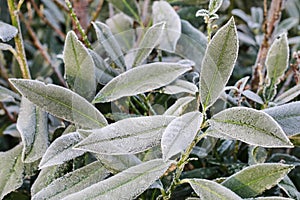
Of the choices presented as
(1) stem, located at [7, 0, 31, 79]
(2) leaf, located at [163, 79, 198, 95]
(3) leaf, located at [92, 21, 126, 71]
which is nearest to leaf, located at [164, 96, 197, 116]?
(2) leaf, located at [163, 79, 198, 95]

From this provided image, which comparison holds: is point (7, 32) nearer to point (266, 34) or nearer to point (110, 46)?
point (110, 46)

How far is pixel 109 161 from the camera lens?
23.2 inches

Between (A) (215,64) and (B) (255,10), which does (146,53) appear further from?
(B) (255,10)

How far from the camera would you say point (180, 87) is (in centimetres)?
67

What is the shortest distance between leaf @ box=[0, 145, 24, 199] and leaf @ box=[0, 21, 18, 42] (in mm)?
147

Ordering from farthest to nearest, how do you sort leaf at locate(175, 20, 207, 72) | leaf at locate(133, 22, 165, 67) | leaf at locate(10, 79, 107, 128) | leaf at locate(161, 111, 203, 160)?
leaf at locate(175, 20, 207, 72) < leaf at locate(133, 22, 165, 67) < leaf at locate(10, 79, 107, 128) < leaf at locate(161, 111, 203, 160)

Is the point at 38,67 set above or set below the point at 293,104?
below

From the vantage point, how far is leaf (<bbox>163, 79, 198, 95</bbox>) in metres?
0.66

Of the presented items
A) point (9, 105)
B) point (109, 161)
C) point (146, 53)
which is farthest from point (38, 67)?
point (109, 161)

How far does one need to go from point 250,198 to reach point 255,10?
0.60 m

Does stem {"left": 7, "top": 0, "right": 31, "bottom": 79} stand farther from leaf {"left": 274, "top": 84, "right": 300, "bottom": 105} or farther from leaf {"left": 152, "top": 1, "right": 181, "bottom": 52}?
leaf {"left": 274, "top": 84, "right": 300, "bottom": 105}

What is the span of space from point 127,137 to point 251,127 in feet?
0.44

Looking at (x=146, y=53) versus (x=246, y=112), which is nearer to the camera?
(x=246, y=112)

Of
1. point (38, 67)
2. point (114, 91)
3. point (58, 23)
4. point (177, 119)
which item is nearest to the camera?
point (177, 119)
